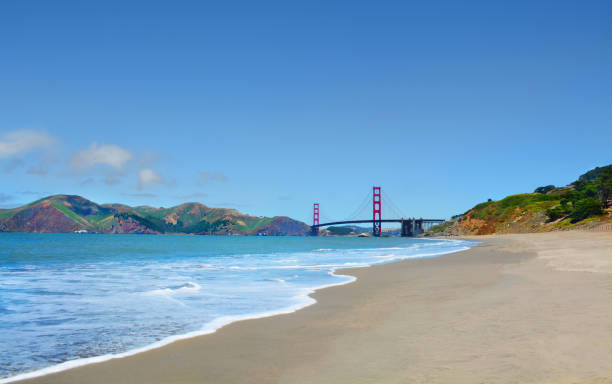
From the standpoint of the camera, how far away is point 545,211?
83938mm

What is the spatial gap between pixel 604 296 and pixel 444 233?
407 ft

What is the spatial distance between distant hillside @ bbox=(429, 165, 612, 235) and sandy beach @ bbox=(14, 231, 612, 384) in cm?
5293

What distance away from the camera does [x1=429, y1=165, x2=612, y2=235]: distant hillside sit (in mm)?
61406

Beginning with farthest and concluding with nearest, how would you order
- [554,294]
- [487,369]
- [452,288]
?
[452,288] → [554,294] → [487,369]

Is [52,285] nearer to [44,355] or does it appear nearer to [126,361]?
[44,355]

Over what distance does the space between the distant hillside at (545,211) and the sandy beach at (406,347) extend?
52.9 metres

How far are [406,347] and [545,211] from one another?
9102 cm

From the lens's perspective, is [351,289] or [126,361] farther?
[351,289]

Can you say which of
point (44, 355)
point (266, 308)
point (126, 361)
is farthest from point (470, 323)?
point (44, 355)

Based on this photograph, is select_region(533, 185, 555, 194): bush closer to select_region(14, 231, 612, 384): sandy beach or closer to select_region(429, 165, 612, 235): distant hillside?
select_region(429, 165, 612, 235): distant hillside

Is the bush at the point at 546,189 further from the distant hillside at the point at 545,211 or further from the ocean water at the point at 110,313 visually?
the ocean water at the point at 110,313

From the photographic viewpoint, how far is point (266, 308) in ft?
27.1

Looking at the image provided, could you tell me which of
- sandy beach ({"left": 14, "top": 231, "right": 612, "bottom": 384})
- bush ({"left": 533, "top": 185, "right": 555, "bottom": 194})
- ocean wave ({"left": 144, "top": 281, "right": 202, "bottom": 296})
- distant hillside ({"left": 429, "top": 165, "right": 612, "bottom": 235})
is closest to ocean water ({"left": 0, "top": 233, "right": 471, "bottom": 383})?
ocean wave ({"left": 144, "top": 281, "right": 202, "bottom": 296})

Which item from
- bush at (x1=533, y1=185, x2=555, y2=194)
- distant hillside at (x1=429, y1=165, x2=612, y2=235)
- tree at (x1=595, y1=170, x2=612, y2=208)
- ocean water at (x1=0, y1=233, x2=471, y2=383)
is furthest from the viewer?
bush at (x1=533, y1=185, x2=555, y2=194)
